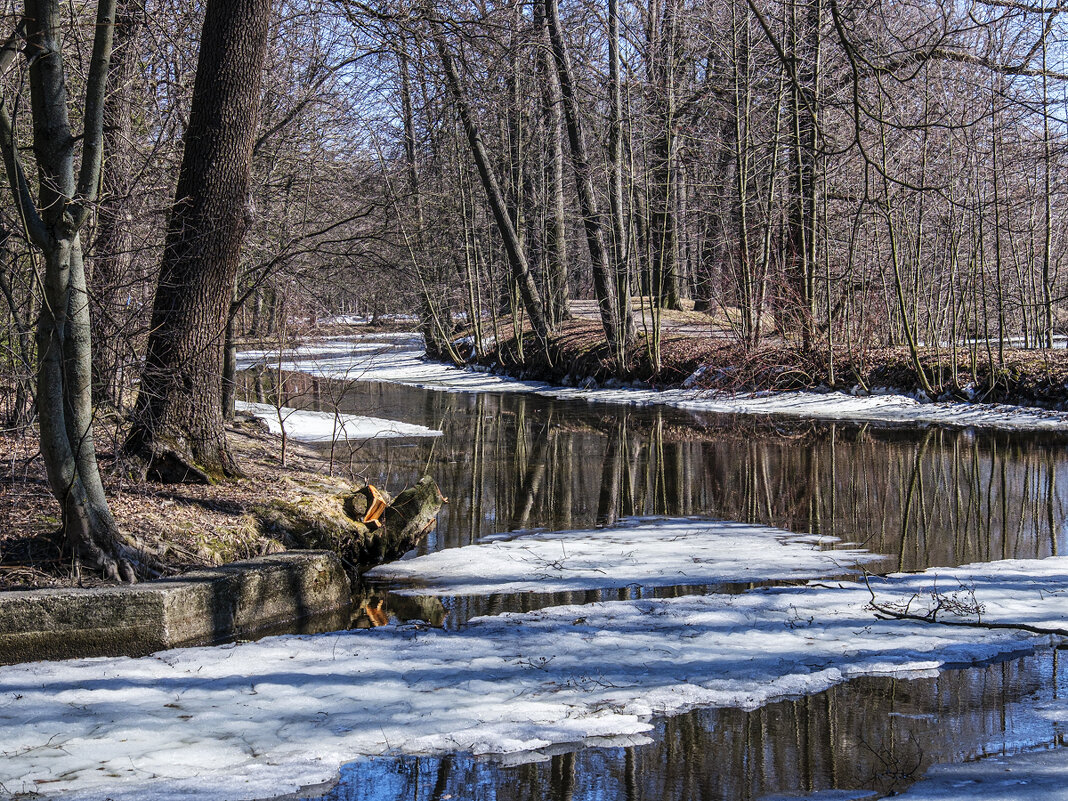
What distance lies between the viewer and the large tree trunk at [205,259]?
7812 millimetres

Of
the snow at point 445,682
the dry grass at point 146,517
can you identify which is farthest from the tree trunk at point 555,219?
the snow at point 445,682

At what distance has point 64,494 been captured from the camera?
5754mm

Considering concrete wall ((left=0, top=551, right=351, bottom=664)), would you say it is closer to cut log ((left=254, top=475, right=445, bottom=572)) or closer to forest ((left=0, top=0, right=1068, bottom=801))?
forest ((left=0, top=0, right=1068, bottom=801))

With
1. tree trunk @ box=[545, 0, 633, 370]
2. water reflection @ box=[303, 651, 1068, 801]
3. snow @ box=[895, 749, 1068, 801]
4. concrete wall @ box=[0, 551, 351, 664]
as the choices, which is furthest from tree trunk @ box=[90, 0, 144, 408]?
tree trunk @ box=[545, 0, 633, 370]

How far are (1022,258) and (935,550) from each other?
21.5 meters

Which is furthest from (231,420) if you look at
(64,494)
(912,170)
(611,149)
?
(912,170)

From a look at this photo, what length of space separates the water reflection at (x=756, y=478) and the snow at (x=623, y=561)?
0.54 metres

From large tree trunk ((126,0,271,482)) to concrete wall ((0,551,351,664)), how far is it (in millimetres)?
2023

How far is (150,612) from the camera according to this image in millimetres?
5371

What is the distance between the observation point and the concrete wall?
514 cm

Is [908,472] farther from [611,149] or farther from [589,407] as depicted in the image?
[611,149]

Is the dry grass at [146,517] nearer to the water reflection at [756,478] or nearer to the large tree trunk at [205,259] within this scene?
the large tree trunk at [205,259]

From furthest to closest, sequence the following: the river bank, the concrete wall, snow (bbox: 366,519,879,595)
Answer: the river bank
snow (bbox: 366,519,879,595)
the concrete wall

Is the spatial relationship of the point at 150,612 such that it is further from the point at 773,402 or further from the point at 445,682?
the point at 773,402
